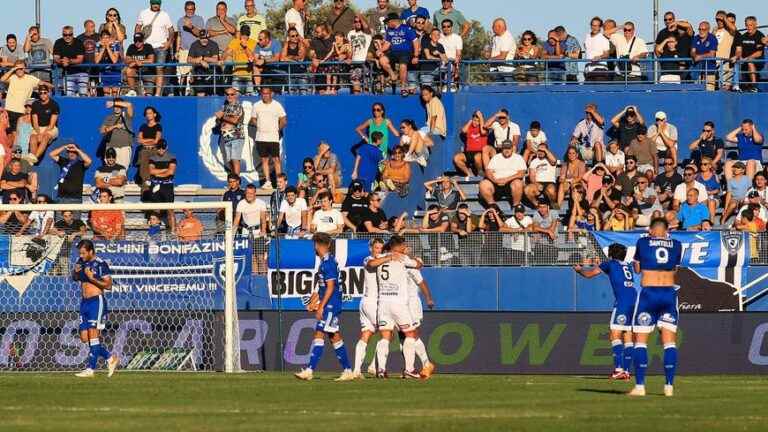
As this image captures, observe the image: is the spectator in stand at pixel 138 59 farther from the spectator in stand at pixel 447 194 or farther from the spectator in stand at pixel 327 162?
the spectator in stand at pixel 447 194

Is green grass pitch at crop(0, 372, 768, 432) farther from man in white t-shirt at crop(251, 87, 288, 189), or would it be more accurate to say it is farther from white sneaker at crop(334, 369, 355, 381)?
man in white t-shirt at crop(251, 87, 288, 189)

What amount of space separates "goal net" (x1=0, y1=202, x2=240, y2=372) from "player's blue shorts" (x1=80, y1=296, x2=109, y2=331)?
7.75 ft

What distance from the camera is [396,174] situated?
31344mm

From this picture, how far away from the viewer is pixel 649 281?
19031mm

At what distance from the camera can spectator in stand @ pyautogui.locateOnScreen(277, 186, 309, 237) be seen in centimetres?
2953

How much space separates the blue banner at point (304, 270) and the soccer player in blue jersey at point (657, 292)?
8929 millimetres

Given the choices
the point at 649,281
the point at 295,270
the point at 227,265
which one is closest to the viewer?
the point at 649,281

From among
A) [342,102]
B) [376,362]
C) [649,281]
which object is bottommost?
[376,362]

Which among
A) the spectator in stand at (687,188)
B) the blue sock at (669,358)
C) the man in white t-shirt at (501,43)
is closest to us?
the blue sock at (669,358)

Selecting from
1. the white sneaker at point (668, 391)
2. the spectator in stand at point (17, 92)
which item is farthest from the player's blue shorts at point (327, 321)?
the spectator in stand at point (17, 92)

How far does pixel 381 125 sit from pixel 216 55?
425cm

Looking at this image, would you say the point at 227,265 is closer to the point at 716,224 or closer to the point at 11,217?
the point at 11,217

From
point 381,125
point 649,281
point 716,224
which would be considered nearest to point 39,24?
point 381,125

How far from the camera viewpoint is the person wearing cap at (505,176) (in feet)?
100.0
